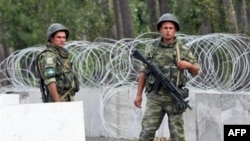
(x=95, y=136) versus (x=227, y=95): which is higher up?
(x=227, y=95)

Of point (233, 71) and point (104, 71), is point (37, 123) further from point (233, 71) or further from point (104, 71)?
point (104, 71)

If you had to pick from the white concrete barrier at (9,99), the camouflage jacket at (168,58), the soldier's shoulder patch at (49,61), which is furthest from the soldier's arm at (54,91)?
the camouflage jacket at (168,58)

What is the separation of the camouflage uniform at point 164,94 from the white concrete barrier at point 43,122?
93 centimetres

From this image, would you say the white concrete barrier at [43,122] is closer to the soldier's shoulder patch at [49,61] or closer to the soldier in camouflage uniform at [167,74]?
the soldier in camouflage uniform at [167,74]

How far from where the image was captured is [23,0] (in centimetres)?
1878

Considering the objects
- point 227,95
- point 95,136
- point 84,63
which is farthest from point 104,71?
point 227,95

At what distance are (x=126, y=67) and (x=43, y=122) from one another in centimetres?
441

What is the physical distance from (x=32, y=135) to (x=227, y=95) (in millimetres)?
3446

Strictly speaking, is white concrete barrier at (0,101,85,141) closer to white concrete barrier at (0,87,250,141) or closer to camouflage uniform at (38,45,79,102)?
camouflage uniform at (38,45,79,102)

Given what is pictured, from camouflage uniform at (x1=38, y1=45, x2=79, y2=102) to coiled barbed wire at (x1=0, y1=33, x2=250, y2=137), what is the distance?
6.28ft

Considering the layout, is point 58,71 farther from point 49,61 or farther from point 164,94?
point 164,94

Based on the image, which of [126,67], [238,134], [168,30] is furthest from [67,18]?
[238,134]

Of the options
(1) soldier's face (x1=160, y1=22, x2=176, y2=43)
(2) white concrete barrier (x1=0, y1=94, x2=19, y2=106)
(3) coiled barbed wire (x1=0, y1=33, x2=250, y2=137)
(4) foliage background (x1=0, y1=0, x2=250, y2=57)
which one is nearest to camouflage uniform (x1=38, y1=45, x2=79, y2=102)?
(2) white concrete barrier (x1=0, y1=94, x2=19, y2=106)

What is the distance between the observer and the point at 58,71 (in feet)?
27.2
